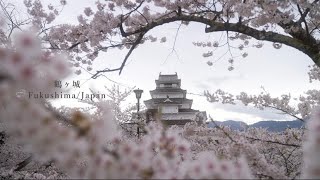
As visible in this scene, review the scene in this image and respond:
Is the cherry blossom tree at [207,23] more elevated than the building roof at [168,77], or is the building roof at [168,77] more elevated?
the building roof at [168,77]

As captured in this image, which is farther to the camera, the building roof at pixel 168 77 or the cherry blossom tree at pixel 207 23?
the building roof at pixel 168 77

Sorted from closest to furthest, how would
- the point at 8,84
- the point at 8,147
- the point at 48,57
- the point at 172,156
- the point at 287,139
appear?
the point at 8,84
the point at 48,57
the point at 172,156
the point at 287,139
the point at 8,147

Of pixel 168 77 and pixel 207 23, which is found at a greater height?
pixel 168 77

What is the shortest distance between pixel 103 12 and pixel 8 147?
5.01 meters

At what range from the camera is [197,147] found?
823cm

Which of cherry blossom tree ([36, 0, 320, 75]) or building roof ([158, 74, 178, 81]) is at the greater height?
building roof ([158, 74, 178, 81])

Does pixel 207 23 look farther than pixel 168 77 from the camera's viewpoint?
No

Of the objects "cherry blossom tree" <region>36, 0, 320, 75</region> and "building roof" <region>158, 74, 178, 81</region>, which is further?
"building roof" <region>158, 74, 178, 81</region>

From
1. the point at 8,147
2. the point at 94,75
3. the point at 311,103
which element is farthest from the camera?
the point at 8,147

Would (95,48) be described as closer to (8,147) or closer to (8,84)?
(8,147)

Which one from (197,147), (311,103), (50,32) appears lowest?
(197,147)

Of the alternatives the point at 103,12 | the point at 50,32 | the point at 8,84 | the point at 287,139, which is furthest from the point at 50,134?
the point at 50,32

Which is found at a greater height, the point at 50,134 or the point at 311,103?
the point at 311,103

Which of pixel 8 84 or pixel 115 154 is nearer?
pixel 8 84
